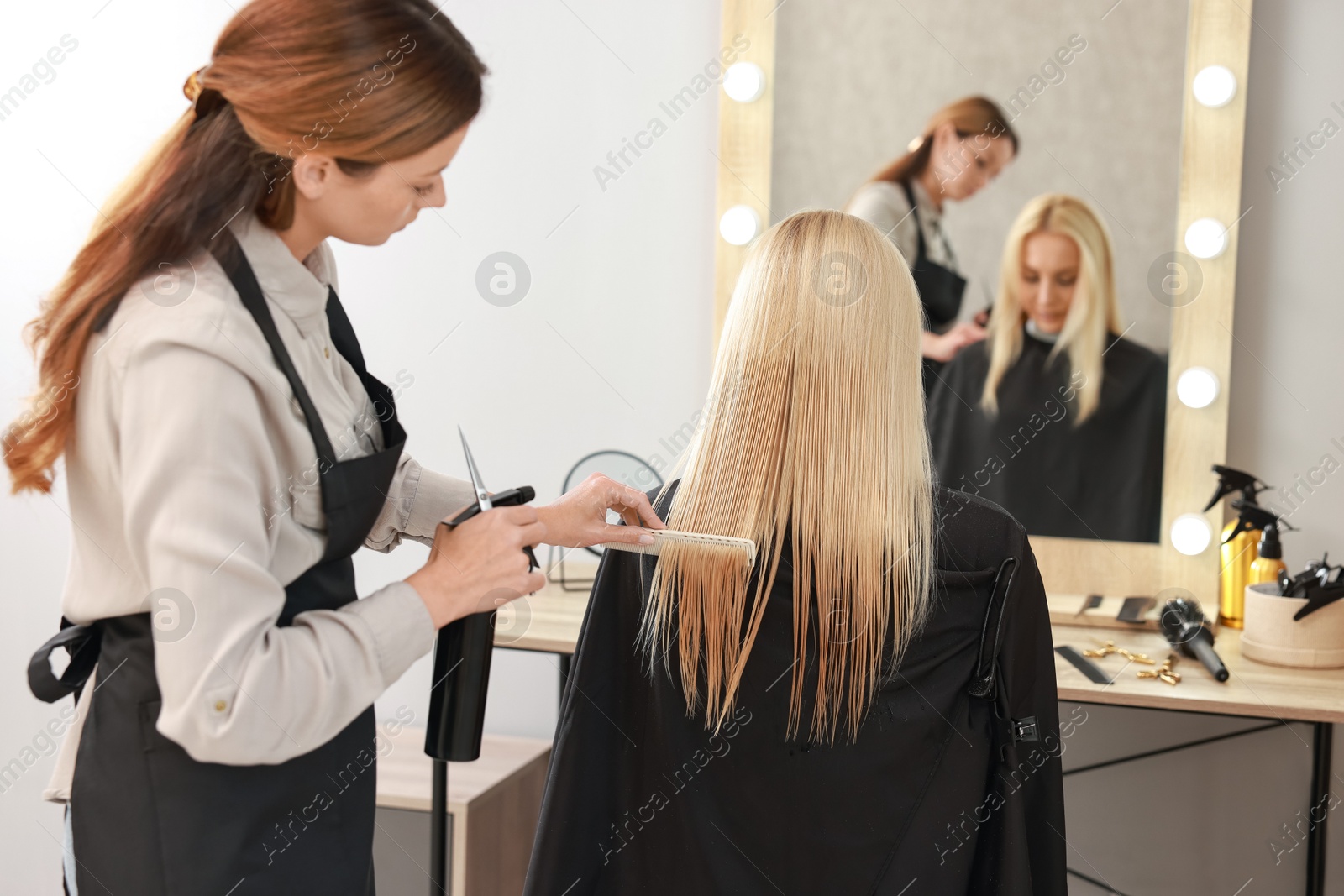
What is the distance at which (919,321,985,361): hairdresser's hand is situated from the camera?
6.02 feet

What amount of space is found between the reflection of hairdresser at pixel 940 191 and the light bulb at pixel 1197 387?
0.34 meters

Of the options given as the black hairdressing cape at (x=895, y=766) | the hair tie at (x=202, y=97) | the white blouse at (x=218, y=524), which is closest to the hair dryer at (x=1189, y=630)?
the black hairdressing cape at (x=895, y=766)

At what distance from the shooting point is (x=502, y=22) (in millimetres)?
2012

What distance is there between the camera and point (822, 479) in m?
1.01

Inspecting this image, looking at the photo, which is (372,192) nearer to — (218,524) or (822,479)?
(218,524)

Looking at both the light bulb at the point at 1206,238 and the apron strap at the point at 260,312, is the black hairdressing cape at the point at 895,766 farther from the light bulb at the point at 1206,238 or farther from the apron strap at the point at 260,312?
the light bulb at the point at 1206,238

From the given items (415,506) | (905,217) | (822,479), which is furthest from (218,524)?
(905,217)

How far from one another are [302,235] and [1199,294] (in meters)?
1.49

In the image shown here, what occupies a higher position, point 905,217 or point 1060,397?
point 905,217

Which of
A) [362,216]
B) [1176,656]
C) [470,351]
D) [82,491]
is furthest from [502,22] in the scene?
[1176,656]

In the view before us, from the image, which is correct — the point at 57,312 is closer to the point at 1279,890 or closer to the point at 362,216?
the point at 362,216

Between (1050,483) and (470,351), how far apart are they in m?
1.15

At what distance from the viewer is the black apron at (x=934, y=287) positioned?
183 cm

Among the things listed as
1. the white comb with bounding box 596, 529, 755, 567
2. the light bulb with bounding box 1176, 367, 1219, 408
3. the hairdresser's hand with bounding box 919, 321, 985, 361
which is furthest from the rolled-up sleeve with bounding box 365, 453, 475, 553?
the light bulb with bounding box 1176, 367, 1219, 408
